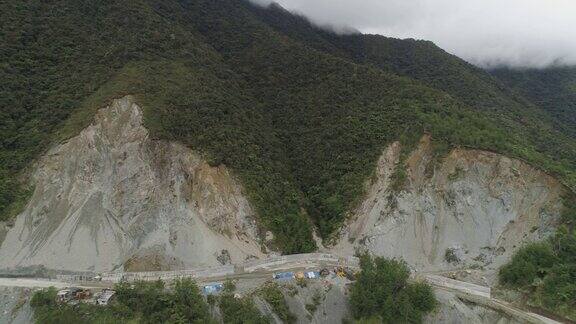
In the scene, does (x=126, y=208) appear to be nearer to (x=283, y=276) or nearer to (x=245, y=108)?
(x=283, y=276)

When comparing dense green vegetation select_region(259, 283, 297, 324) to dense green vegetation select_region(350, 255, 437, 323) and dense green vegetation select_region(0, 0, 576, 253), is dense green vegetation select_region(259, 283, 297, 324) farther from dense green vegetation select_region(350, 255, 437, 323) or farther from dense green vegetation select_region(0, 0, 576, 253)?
dense green vegetation select_region(0, 0, 576, 253)

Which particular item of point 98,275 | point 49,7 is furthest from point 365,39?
point 98,275

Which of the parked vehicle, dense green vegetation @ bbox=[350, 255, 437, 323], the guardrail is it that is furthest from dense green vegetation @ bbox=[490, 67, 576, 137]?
the guardrail

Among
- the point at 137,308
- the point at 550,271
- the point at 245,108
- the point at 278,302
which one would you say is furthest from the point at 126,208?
the point at 550,271

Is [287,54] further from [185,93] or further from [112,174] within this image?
[112,174]

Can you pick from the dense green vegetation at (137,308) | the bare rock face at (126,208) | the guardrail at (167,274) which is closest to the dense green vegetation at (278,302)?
the guardrail at (167,274)

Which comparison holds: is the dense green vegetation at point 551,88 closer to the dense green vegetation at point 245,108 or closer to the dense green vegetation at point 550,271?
the dense green vegetation at point 245,108
